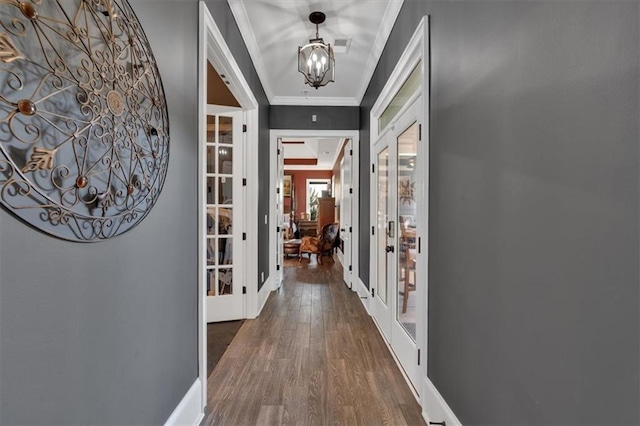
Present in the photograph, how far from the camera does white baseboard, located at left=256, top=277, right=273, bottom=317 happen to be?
3729mm

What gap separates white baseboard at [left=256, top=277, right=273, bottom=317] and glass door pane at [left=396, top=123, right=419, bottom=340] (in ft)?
5.73

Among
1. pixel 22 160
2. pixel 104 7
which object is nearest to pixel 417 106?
pixel 104 7

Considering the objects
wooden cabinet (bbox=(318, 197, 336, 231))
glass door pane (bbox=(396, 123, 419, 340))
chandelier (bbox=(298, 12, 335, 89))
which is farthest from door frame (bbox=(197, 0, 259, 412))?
wooden cabinet (bbox=(318, 197, 336, 231))

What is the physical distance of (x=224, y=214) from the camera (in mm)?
3453

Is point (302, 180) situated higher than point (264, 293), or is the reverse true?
point (302, 180)

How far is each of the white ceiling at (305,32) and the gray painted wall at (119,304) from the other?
2.57 feet

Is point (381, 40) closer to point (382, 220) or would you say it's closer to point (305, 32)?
point (305, 32)

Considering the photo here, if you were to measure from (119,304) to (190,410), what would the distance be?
3.07ft

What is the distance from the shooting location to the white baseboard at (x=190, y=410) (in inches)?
60.7

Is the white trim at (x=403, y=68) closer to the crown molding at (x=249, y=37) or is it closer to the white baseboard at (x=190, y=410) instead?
the crown molding at (x=249, y=37)

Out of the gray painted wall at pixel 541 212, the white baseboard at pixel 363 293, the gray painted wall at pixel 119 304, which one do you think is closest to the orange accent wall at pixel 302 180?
the white baseboard at pixel 363 293

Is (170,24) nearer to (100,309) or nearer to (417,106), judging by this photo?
(100,309)

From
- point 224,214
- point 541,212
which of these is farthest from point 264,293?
point 541,212

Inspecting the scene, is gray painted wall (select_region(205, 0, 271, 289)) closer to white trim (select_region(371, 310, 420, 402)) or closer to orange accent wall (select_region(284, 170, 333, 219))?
white trim (select_region(371, 310, 420, 402))
